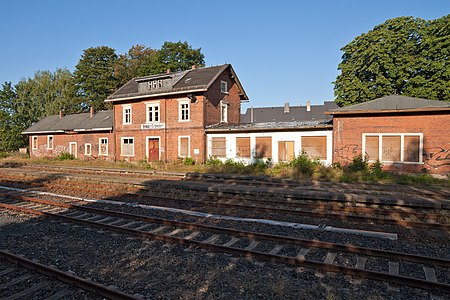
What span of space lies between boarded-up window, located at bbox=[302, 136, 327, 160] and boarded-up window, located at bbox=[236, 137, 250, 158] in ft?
13.3

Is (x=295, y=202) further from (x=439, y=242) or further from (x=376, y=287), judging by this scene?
(x=376, y=287)

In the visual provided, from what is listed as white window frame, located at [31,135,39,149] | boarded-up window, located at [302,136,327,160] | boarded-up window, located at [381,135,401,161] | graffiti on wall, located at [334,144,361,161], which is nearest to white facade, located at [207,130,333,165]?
boarded-up window, located at [302,136,327,160]

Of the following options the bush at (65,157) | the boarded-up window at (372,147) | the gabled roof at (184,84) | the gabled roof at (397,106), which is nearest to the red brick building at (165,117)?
the gabled roof at (184,84)

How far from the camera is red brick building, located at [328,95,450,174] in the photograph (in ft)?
56.9

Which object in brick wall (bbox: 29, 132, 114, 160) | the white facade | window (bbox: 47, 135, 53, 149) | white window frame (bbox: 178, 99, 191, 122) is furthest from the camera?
window (bbox: 47, 135, 53, 149)

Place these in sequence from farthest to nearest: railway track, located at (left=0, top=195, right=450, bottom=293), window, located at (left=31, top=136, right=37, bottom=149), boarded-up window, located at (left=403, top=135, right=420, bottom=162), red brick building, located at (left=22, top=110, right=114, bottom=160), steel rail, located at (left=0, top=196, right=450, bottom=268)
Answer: window, located at (left=31, top=136, right=37, bottom=149)
red brick building, located at (left=22, top=110, right=114, bottom=160)
boarded-up window, located at (left=403, top=135, right=420, bottom=162)
steel rail, located at (left=0, top=196, right=450, bottom=268)
railway track, located at (left=0, top=195, right=450, bottom=293)

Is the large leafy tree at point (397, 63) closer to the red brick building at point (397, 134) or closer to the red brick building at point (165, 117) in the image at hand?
the red brick building at point (165, 117)

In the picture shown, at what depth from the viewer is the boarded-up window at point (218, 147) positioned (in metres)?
24.4

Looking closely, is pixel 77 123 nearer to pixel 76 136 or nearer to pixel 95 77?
pixel 76 136

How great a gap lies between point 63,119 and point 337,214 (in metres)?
38.7

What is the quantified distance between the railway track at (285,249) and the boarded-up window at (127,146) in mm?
20333

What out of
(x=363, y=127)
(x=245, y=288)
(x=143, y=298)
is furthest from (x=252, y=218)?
(x=363, y=127)

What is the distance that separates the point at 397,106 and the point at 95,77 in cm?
4811

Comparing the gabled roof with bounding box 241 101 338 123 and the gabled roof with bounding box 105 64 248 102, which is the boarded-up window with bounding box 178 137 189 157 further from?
the gabled roof with bounding box 241 101 338 123
